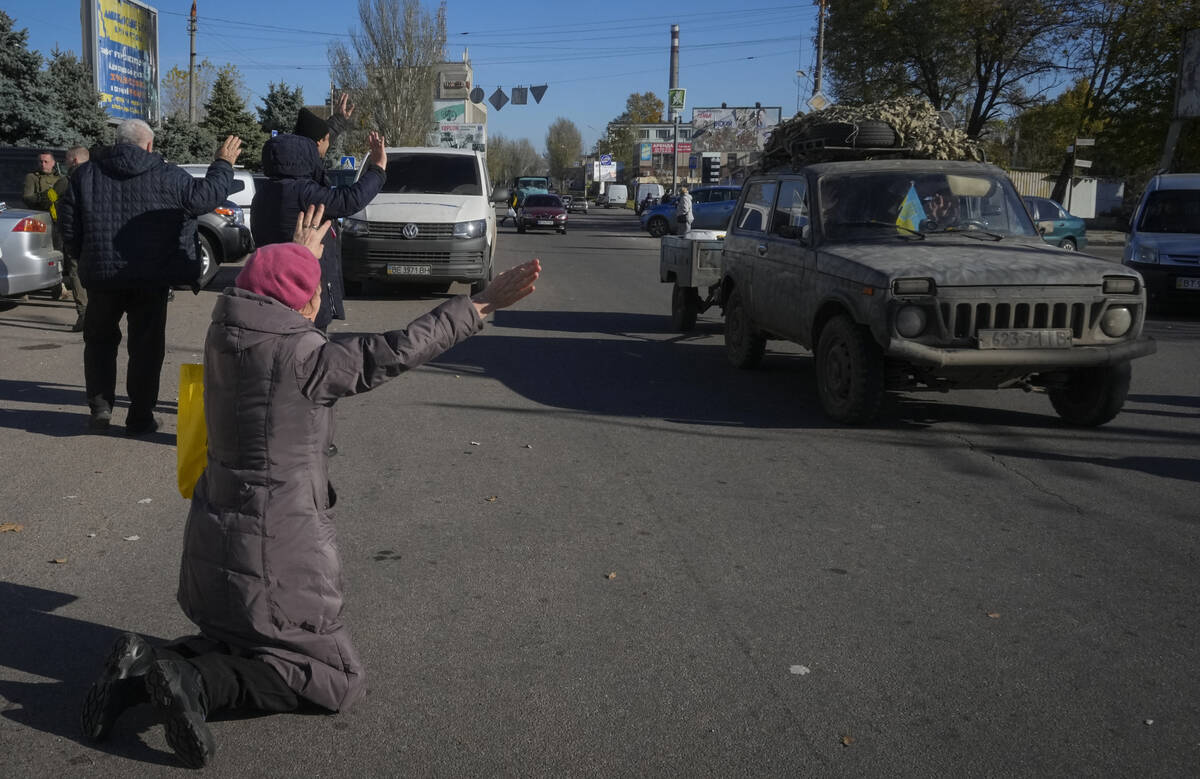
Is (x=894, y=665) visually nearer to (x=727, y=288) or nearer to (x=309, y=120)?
(x=309, y=120)

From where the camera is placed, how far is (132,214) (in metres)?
7.08

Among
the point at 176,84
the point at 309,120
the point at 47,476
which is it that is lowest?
the point at 47,476

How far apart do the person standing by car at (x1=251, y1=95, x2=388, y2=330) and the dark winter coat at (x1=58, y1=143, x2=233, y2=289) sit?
381 millimetres

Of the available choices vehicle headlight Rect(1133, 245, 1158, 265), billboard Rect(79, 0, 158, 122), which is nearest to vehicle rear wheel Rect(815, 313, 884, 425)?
vehicle headlight Rect(1133, 245, 1158, 265)

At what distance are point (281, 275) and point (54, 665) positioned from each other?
1.65 metres

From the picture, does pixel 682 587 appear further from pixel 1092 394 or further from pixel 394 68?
pixel 394 68

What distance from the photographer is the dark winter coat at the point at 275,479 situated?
3.46 m

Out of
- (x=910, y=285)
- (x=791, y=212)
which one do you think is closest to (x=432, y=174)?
(x=791, y=212)

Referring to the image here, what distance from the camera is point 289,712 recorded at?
12.0ft

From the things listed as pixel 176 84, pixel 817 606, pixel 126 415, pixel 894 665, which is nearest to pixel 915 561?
pixel 817 606

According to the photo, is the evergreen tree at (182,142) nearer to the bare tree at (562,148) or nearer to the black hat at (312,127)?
the black hat at (312,127)

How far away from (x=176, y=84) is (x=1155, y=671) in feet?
247

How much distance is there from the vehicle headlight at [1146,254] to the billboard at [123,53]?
22361mm

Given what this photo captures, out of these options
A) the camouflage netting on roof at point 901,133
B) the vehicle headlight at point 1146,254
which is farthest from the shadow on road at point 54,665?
the vehicle headlight at point 1146,254
